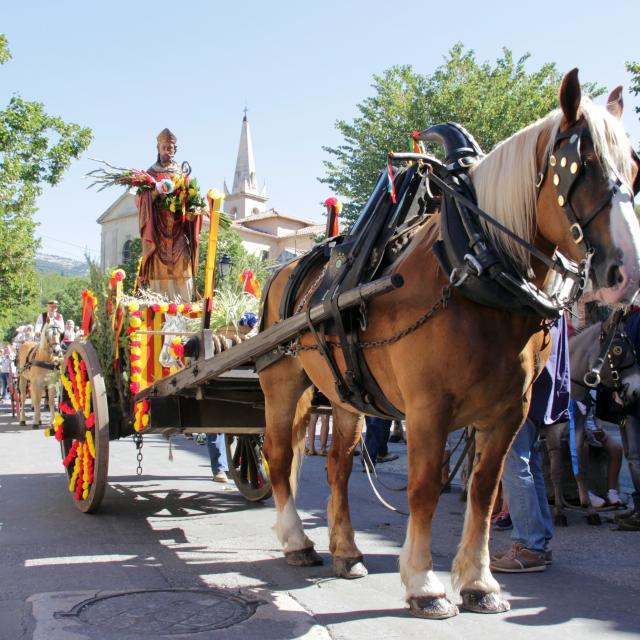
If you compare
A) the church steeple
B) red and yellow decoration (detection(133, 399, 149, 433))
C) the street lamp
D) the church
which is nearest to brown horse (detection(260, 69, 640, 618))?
red and yellow decoration (detection(133, 399, 149, 433))

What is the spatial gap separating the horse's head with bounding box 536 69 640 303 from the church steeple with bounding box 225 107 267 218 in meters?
104

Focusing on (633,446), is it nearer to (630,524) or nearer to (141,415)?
(630,524)

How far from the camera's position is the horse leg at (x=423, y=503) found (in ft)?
11.8

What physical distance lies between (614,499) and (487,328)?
170 inches

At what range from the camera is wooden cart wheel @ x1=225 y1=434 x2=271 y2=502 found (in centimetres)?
691

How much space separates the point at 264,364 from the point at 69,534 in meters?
2.06

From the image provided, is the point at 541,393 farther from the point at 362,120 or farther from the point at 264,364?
the point at 362,120

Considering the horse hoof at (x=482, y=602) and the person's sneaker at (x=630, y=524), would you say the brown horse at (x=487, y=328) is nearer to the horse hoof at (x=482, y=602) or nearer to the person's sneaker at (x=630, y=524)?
the horse hoof at (x=482, y=602)

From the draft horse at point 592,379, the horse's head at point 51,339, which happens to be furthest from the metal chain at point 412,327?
the horse's head at point 51,339

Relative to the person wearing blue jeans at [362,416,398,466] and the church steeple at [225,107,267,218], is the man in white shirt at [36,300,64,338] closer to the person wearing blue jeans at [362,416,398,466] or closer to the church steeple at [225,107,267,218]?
the person wearing blue jeans at [362,416,398,466]

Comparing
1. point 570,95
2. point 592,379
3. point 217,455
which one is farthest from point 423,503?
point 217,455

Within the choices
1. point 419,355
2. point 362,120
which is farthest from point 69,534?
point 362,120

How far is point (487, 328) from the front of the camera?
11.6 ft

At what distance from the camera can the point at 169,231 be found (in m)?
7.21
